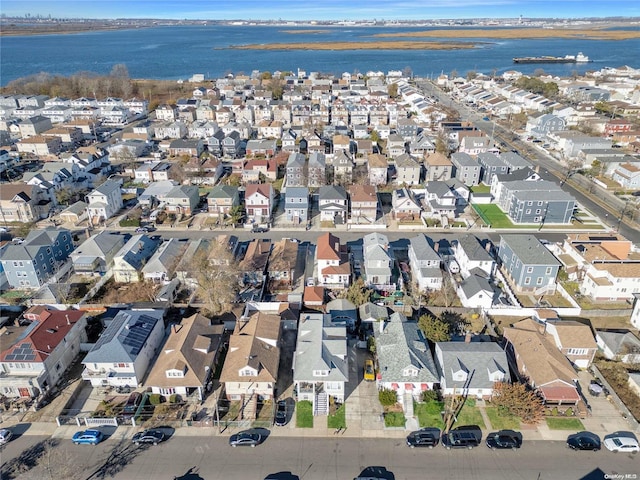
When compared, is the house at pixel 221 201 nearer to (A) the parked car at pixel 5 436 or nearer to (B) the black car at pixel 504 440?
(A) the parked car at pixel 5 436

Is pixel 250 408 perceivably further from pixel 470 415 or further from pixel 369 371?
pixel 470 415

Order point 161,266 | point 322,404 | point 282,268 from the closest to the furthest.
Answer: point 322,404 → point 161,266 → point 282,268

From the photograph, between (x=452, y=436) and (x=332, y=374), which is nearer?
(x=452, y=436)

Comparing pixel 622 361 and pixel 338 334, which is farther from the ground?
pixel 338 334

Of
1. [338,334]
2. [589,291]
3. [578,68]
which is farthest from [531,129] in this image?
[578,68]

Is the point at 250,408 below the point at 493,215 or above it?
below

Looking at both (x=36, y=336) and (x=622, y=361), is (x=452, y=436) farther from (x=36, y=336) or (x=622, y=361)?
(x=36, y=336)

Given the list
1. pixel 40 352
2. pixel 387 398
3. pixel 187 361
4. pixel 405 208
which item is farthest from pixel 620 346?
pixel 40 352

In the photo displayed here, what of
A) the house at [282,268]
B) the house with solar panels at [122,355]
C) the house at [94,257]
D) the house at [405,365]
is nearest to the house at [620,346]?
the house at [405,365]
